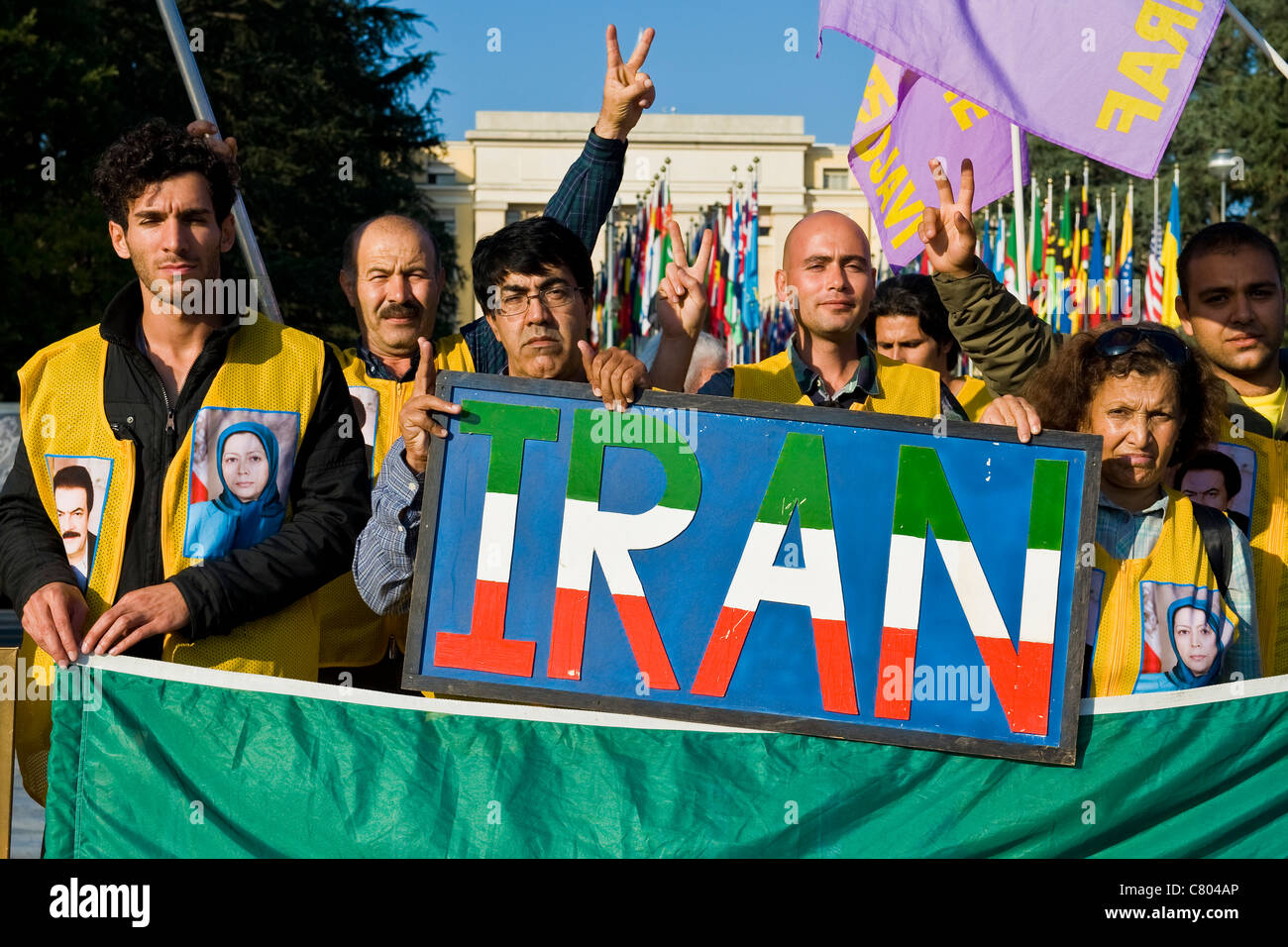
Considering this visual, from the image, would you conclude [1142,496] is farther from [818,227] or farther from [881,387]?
[818,227]

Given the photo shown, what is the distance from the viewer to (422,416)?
10.1ft

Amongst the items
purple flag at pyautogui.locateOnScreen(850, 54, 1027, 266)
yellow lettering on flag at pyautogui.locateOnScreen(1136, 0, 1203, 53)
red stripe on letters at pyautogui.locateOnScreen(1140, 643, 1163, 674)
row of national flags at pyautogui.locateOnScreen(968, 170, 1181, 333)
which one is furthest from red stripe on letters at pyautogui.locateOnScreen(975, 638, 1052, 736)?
row of national flags at pyautogui.locateOnScreen(968, 170, 1181, 333)

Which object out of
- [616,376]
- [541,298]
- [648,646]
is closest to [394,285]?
[541,298]

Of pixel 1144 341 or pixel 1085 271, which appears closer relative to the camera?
pixel 1144 341

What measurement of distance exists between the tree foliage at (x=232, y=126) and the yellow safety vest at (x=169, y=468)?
16332 mm

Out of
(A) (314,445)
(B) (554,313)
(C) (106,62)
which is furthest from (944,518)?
(C) (106,62)

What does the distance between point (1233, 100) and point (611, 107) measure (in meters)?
34.3

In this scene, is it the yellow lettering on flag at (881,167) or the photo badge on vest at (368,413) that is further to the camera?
the yellow lettering on flag at (881,167)

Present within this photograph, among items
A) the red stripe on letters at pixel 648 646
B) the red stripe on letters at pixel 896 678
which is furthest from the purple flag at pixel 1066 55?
the red stripe on letters at pixel 648 646

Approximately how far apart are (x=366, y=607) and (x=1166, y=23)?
2840 mm

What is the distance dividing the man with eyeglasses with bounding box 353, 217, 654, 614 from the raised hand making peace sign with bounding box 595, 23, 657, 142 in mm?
725

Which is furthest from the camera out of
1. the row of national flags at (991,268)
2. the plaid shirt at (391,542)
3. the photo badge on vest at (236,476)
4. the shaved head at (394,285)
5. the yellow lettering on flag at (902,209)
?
the row of national flags at (991,268)

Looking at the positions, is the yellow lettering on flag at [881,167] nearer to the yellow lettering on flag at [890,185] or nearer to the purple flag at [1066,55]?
the yellow lettering on flag at [890,185]

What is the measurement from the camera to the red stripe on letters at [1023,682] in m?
3.00
